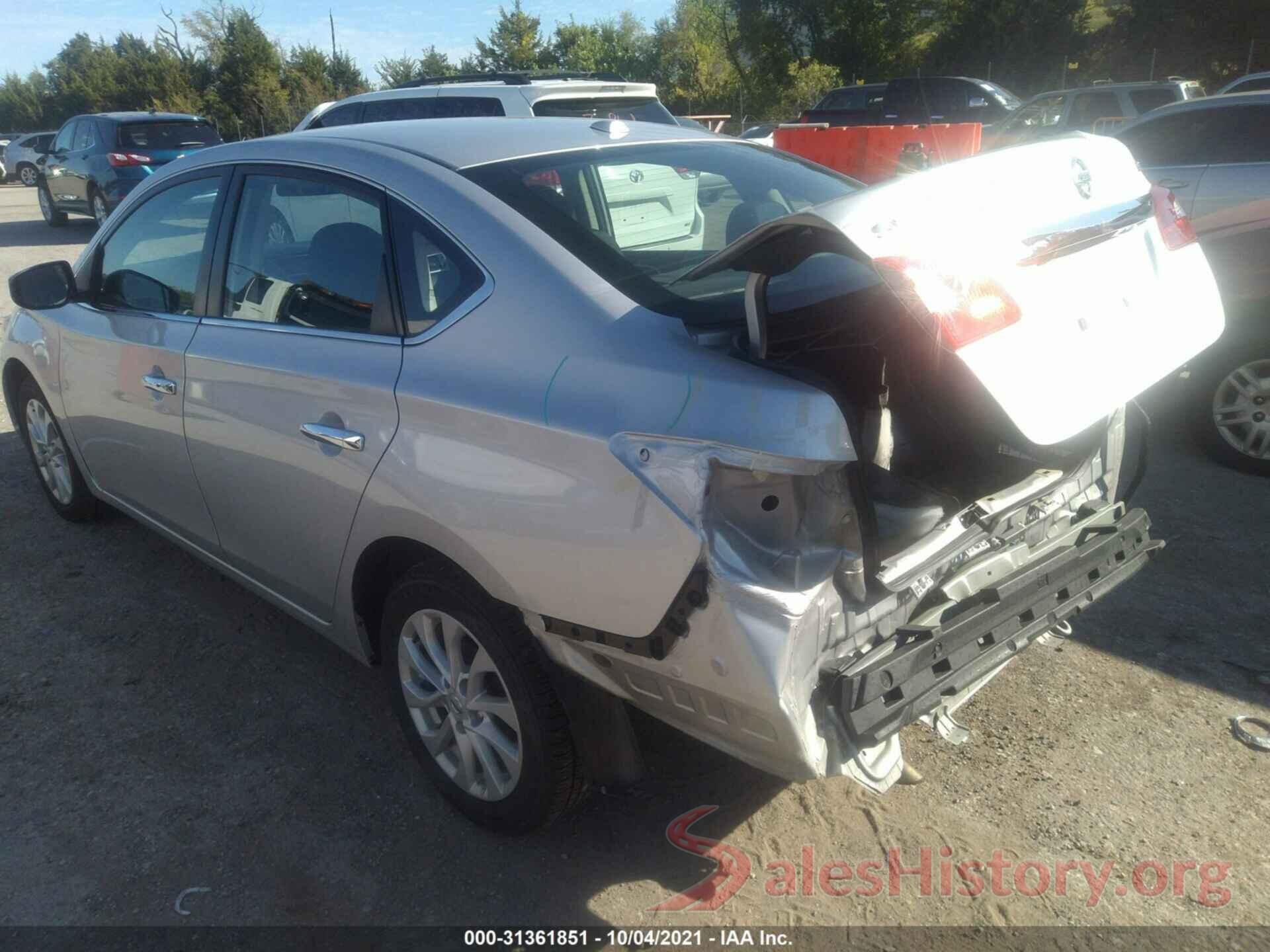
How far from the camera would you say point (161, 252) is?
3852mm

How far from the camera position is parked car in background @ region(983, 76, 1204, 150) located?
14.0 m

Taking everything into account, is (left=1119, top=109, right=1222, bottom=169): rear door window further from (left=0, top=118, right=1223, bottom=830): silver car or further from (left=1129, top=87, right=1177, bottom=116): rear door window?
(left=1129, top=87, right=1177, bottom=116): rear door window

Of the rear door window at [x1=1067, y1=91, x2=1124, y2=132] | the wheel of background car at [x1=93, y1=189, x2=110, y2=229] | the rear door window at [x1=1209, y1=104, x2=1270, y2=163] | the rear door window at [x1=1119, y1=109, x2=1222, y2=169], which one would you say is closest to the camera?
the rear door window at [x1=1209, y1=104, x2=1270, y2=163]

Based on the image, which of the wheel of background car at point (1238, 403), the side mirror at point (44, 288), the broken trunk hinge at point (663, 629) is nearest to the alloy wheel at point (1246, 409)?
the wheel of background car at point (1238, 403)

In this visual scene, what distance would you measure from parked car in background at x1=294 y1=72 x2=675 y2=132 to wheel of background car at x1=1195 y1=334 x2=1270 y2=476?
4550mm

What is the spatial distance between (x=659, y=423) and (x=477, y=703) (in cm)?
102

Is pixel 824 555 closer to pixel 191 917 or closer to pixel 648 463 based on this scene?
pixel 648 463

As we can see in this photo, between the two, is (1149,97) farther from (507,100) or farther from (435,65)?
(435,65)

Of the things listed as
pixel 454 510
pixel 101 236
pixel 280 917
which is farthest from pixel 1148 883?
pixel 101 236

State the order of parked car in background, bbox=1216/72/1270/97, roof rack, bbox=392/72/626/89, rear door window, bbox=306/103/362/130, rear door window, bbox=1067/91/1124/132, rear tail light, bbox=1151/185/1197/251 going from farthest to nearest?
rear door window, bbox=1067/91/1124/132 < parked car in background, bbox=1216/72/1270/97 < rear door window, bbox=306/103/362/130 < roof rack, bbox=392/72/626/89 < rear tail light, bbox=1151/185/1197/251

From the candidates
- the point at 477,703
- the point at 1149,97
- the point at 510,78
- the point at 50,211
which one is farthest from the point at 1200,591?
the point at 50,211

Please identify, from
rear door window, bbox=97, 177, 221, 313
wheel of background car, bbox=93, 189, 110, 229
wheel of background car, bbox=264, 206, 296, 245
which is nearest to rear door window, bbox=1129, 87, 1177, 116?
rear door window, bbox=97, 177, 221, 313

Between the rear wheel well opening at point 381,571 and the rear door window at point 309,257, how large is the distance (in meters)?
0.57

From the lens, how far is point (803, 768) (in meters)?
2.15
